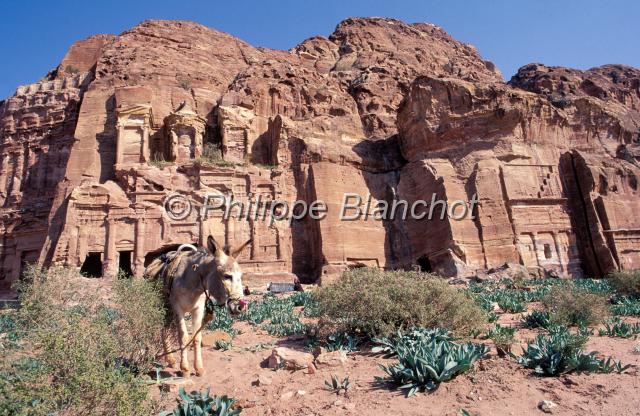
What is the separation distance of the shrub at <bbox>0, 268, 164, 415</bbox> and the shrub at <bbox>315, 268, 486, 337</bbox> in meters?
3.85

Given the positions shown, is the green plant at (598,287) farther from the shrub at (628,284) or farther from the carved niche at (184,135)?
the carved niche at (184,135)

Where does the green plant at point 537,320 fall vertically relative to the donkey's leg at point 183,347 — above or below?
below

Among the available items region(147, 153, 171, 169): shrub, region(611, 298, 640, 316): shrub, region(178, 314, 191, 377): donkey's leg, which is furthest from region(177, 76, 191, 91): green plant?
region(611, 298, 640, 316): shrub

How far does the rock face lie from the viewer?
2611cm

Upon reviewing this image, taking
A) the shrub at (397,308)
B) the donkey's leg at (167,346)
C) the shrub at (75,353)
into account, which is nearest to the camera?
the shrub at (75,353)

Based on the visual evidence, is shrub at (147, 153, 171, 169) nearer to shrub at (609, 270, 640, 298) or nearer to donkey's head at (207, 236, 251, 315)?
donkey's head at (207, 236, 251, 315)

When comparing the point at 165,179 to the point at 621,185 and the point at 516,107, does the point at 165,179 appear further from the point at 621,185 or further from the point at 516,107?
the point at 621,185

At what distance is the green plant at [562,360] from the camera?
583 cm

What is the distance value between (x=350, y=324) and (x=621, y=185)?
94.5 feet

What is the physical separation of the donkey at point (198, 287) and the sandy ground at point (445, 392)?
1.72 ft

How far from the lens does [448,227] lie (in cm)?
2627

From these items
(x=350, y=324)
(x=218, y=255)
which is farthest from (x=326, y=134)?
(x=218, y=255)

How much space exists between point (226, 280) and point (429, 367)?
2.91 metres

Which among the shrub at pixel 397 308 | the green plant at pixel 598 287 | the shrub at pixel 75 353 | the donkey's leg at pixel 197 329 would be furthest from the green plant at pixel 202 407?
the green plant at pixel 598 287
